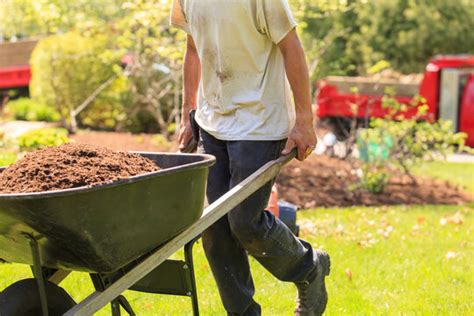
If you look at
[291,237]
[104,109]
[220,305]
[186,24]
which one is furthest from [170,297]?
[104,109]

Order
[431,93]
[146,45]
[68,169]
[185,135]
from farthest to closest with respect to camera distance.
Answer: [431,93] → [146,45] → [185,135] → [68,169]

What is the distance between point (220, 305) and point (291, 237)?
78 centimetres

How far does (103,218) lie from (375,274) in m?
2.59

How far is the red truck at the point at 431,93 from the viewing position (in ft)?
36.5

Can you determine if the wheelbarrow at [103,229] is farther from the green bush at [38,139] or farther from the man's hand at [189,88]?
the green bush at [38,139]

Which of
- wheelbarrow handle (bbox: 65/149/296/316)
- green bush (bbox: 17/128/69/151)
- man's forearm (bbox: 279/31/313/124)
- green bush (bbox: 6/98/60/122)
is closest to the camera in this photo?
wheelbarrow handle (bbox: 65/149/296/316)

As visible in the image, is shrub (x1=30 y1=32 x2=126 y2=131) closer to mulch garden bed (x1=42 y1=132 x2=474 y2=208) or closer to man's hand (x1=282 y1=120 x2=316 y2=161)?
mulch garden bed (x1=42 y1=132 x2=474 y2=208)

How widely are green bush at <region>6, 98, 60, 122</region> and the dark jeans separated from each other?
32.9ft

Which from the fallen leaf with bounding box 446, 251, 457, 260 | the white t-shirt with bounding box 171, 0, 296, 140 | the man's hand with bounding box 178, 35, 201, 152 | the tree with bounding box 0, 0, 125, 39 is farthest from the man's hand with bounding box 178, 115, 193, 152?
the tree with bounding box 0, 0, 125, 39

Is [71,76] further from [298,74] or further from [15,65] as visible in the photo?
[298,74]

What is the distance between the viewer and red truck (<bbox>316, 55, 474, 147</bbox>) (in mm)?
11125

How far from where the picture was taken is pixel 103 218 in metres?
2.59

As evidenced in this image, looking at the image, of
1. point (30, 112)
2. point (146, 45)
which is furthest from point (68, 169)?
point (30, 112)

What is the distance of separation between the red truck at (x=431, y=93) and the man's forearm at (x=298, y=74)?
7607 mm
